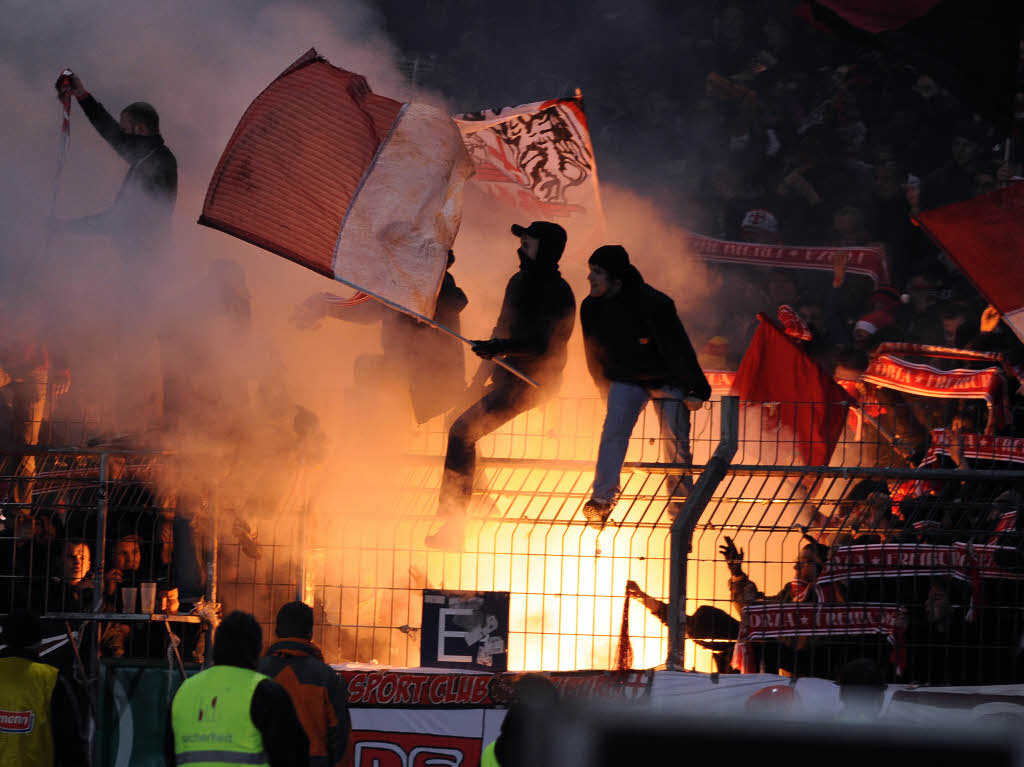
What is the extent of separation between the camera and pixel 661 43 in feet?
46.6

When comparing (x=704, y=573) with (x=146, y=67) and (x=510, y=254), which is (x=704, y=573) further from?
(x=146, y=67)

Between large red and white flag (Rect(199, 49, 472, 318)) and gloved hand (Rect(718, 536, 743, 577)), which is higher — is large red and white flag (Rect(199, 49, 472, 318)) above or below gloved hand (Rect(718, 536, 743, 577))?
above

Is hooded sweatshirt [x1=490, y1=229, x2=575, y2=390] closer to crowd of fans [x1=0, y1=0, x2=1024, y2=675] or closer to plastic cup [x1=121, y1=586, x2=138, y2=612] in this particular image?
crowd of fans [x1=0, y1=0, x2=1024, y2=675]

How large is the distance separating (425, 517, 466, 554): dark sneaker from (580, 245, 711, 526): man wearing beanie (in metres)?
0.70

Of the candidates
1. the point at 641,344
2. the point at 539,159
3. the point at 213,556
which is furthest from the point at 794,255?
the point at 213,556

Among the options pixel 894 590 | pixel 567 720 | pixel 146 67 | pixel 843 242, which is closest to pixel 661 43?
pixel 843 242

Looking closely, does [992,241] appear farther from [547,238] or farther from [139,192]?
[139,192]

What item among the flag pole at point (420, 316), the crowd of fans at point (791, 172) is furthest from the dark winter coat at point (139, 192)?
the flag pole at point (420, 316)

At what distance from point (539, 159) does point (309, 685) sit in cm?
415

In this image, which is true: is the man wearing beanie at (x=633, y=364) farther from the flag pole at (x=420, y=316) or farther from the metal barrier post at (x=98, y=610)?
the metal barrier post at (x=98, y=610)

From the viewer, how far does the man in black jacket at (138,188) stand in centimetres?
687

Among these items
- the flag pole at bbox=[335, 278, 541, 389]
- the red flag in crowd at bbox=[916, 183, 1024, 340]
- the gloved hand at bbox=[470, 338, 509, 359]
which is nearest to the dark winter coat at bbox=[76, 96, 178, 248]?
the flag pole at bbox=[335, 278, 541, 389]

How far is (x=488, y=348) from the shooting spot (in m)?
6.06

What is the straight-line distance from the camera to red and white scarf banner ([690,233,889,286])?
11.5 meters
